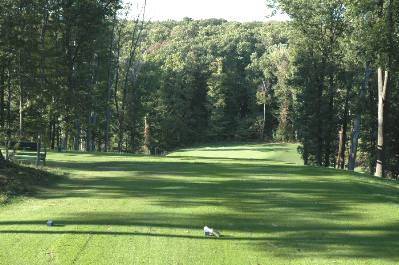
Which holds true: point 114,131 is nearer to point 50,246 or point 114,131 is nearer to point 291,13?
point 291,13

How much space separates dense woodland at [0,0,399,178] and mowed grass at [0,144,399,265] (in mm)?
6693

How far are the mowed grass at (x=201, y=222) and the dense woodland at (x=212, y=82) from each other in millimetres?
6693

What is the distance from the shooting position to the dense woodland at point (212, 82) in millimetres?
20922

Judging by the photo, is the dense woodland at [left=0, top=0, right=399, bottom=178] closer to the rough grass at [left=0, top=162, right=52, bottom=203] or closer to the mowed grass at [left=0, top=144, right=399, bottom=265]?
the rough grass at [left=0, top=162, right=52, bottom=203]

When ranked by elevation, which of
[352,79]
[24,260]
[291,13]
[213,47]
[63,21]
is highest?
Answer: [213,47]

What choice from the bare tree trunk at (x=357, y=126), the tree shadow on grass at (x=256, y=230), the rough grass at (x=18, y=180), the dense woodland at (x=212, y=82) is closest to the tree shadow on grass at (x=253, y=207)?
the tree shadow on grass at (x=256, y=230)

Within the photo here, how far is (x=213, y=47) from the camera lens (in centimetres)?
9569

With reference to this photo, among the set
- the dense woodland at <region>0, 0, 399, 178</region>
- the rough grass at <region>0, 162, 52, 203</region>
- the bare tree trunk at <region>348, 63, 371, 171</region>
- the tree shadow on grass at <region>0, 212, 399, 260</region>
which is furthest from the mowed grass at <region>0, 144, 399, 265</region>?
the bare tree trunk at <region>348, 63, 371, 171</region>

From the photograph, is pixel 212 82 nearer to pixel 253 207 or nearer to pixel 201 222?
pixel 253 207

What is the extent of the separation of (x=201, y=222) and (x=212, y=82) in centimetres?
7332

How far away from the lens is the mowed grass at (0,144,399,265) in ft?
26.2

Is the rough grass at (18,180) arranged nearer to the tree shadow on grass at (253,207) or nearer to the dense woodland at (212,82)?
the tree shadow on grass at (253,207)

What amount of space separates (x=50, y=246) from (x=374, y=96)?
3772cm

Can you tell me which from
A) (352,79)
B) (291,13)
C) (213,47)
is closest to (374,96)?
(352,79)
